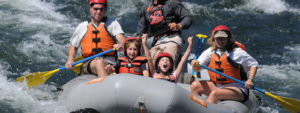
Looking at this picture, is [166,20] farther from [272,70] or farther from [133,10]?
[133,10]

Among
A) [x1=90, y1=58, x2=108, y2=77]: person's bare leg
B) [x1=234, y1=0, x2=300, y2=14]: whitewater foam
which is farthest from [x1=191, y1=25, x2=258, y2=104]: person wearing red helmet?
[x1=234, y1=0, x2=300, y2=14]: whitewater foam

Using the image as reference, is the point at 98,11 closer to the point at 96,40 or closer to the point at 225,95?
the point at 96,40

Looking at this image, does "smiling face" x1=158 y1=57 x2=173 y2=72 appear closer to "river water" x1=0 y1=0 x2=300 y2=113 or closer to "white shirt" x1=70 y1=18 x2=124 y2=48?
"white shirt" x1=70 y1=18 x2=124 y2=48

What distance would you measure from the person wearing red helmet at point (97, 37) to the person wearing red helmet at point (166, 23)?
0.54m

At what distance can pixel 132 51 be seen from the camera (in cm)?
470

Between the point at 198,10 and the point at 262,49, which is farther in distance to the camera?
the point at 198,10

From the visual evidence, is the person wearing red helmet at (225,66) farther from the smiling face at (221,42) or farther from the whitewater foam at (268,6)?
the whitewater foam at (268,6)

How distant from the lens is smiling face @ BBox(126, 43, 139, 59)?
470 centimetres

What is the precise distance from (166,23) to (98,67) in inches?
45.5

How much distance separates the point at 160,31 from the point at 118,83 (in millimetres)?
2059

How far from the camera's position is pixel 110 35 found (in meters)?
5.30

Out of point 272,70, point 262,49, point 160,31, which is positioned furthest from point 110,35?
point 262,49

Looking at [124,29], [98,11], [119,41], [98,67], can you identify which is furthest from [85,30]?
[124,29]

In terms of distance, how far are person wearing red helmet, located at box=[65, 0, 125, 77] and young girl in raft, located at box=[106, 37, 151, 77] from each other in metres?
0.40
